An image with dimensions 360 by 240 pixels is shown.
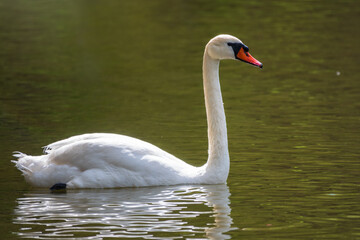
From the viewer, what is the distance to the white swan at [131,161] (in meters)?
10.8

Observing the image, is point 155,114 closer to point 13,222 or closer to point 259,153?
point 259,153

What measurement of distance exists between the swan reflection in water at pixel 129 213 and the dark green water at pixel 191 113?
22 mm

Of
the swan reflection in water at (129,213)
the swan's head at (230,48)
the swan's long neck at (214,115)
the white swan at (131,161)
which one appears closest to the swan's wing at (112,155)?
the white swan at (131,161)

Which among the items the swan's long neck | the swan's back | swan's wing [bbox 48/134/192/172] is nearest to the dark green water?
the swan's back

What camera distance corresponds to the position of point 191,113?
16031 millimetres

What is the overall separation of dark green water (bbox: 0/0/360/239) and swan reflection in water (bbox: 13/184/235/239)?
0.02 metres

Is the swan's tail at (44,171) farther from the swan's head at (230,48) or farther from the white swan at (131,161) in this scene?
the swan's head at (230,48)

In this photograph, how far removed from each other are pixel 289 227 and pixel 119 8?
28.2m

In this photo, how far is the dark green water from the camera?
960cm

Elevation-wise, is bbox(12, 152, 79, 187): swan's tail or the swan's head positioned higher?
the swan's head

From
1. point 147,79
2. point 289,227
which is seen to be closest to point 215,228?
point 289,227

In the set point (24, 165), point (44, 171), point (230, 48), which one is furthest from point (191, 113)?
point (44, 171)

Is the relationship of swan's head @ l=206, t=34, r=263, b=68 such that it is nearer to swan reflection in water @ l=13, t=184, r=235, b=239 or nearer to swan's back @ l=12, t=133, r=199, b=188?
swan's back @ l=12, t=133, r=199, b=188

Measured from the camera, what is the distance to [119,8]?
36.6 m
